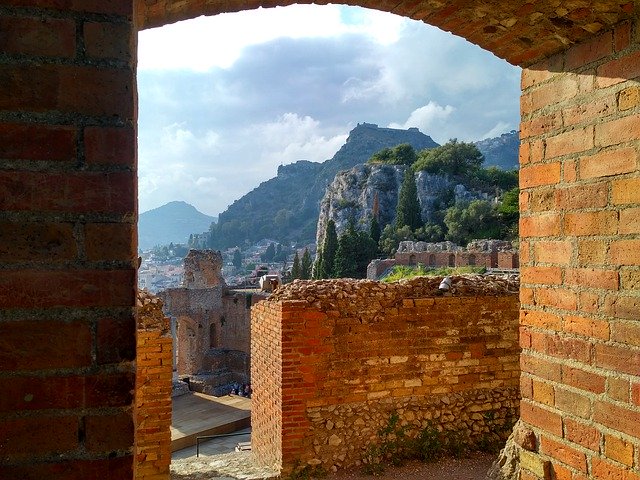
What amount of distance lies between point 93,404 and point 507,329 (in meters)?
6.20

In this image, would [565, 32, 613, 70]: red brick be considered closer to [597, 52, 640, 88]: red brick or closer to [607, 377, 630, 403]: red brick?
[597, 52, 640, 88]: red brick

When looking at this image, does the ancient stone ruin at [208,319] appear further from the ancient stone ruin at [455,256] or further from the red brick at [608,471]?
the red brick at [608,471]

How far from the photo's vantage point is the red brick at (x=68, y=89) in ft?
3.16

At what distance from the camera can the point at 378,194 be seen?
5891cm

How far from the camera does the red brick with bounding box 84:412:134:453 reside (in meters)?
0.97

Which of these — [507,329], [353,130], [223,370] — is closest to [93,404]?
[507,329]

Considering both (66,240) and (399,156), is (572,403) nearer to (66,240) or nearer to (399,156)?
(66,240)

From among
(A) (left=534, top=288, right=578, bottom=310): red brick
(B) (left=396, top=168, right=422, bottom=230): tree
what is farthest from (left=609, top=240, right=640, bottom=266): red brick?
(B) (left=396, top=168, right=422, bottom=230): tree

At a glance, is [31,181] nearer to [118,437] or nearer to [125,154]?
[125,154]

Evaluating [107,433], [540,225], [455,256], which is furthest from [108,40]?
[455,256]

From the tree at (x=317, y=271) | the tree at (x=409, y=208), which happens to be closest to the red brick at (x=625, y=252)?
the tree at (x=317, y=271)

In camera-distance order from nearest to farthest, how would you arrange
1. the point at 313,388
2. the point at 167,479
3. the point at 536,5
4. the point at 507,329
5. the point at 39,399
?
the point at 39,399
the point at 536,5
the point at 167,479
the point at 313,388
the point at 507,329

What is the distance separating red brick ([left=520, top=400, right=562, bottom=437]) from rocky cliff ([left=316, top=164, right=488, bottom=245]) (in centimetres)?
4841

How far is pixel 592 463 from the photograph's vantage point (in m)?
1.81
